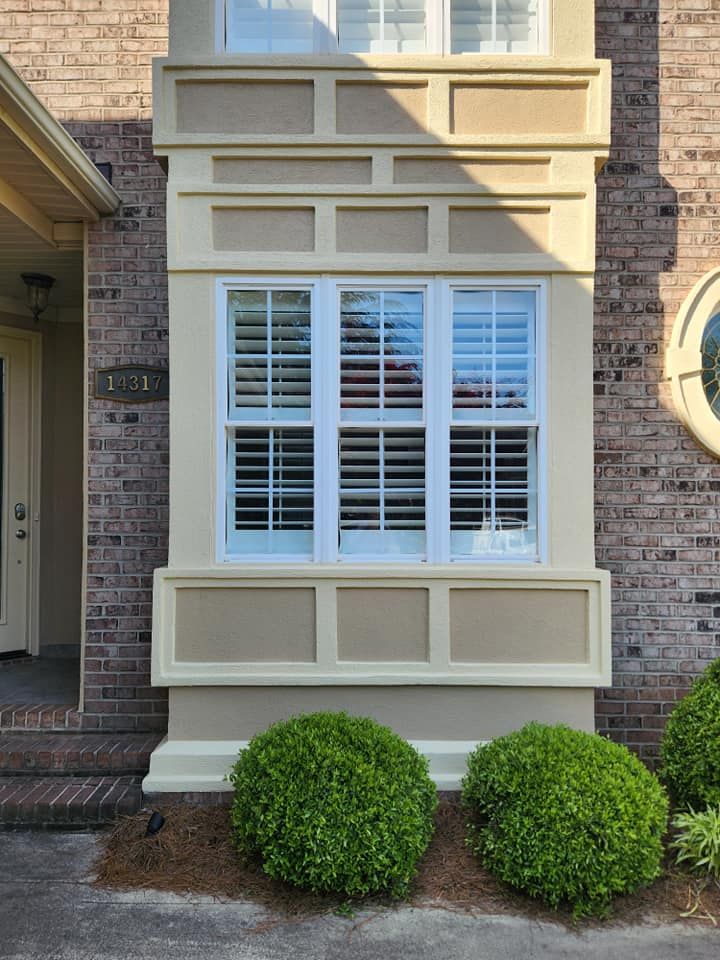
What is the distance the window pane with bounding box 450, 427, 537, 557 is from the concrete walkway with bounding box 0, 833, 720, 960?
1901 millimetres

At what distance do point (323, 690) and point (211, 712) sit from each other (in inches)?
25.4

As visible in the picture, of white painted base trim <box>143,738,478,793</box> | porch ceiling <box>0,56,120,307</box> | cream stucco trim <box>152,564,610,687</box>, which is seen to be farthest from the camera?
cream stucco trim <box>152,564,610,687</box>

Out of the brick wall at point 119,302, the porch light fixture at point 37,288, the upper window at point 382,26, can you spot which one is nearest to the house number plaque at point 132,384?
the brick wall at point 119,302

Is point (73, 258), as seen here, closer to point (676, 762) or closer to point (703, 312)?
point (703, 312)

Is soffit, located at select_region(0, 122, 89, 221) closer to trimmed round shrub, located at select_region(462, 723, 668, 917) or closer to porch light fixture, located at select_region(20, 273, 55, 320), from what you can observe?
porch light fixture, located at select_region(20, 273, 55, 320)

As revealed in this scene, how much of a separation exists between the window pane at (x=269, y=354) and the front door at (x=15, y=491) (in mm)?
2399

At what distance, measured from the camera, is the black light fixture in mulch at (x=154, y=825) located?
3705mm

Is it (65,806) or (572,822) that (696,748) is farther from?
(65,806)

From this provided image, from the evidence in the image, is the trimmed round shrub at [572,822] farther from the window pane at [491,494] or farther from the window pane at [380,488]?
the window pane at [380,488]

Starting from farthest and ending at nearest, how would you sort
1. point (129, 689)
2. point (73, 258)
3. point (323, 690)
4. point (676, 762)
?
point (73, 258)
point (129, 689)
point (323, 690)
point (676, 762)

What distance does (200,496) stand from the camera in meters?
4.19

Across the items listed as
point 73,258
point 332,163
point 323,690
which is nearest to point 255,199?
point 332,163

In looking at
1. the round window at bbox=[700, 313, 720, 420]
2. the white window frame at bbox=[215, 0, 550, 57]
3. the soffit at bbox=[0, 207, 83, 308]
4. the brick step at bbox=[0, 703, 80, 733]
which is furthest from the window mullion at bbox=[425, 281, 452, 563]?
the brick step at bbox=[0, 703, 80, 733]

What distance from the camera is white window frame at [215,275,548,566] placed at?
4219mm
